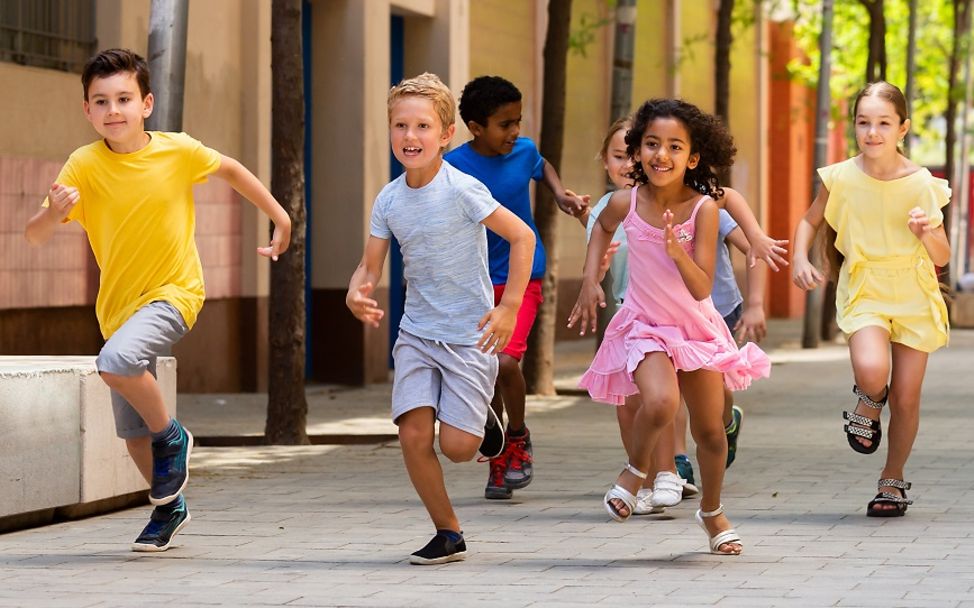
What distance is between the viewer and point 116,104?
7.96 m

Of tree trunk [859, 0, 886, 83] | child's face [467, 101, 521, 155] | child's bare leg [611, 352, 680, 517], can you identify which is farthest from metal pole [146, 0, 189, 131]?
tree trunk [859, 0, 886, 83]

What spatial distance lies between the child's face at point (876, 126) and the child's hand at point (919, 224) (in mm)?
392

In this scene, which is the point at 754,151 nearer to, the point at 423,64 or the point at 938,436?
the point at 423,64

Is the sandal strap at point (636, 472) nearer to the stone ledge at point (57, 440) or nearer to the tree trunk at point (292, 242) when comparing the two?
the stone ledge at point (57, 440)

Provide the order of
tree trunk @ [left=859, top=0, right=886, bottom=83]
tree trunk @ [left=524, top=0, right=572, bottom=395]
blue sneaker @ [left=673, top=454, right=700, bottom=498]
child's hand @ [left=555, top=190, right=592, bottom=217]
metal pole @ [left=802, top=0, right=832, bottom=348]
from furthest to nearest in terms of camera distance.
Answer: tree trunk @ [left=859, top=0, right=886, bottom=83]
metal pole @ [left=802, top=0, right=832, bottom=348]
tree trunk @ [left=524, top=0, right=572, bottom=395]
blue sneaker @ [left=673, top=454, right=700, bottom=498]
child's hand @ [left=555, top=190, right=592, bottom=217]

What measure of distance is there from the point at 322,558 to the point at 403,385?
76cm

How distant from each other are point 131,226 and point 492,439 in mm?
1884

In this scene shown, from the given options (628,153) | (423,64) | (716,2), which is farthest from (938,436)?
Result: (716,2)

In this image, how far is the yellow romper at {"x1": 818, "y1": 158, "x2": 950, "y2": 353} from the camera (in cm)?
924

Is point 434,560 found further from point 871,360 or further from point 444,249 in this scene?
point 871,360

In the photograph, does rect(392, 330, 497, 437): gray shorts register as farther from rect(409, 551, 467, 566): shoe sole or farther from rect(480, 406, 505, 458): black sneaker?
rect(480, 406, 505, 458): black sneaker

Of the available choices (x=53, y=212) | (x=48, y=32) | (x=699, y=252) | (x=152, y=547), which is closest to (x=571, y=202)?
(x=699, y=252)

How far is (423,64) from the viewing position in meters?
21.7

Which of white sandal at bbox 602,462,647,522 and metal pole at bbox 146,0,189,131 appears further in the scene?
metal pole at bbox 146,0,189,131
